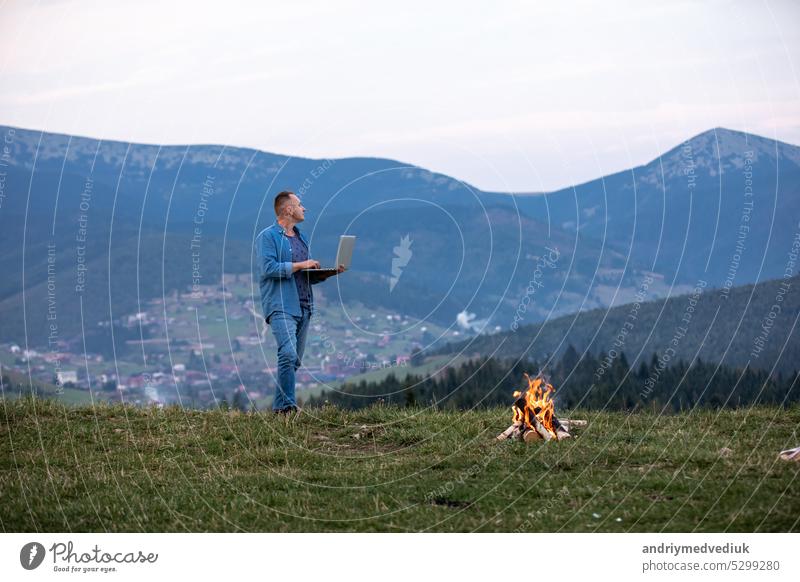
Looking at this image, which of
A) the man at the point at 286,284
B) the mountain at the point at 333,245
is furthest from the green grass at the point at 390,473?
the mountain at the point at 333,245

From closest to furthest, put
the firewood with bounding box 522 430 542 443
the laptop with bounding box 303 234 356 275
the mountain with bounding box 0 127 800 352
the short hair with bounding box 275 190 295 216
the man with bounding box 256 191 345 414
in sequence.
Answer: the firewood with bounding box 522 430 542 443
the laptop with bounding box 303 234 356 275
the man with bounding box 256 191 345 414
the short hair with bounding box 275 190 295 216
the mountain with bounding box 0 127 800 352

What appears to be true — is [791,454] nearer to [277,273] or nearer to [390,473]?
[390,473]

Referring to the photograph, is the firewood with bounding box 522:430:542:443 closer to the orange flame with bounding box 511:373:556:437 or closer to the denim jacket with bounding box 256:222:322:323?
the orange flame with bounding box 511:373:556:437

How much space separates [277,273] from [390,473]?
4.35 metres

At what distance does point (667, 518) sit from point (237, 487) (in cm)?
516

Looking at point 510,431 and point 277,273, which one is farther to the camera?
point 277,273

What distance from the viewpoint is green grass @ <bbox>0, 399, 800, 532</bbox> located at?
1320cm

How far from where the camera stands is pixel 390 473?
15320 millimetres

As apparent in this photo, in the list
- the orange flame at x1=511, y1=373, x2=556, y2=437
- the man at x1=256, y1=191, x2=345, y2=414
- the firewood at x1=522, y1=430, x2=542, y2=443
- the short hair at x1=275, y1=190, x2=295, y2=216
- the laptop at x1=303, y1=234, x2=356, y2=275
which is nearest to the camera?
the firewood at x1=522, y1=430, x2=542, y2=443

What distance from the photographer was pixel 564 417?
61.2 feet
